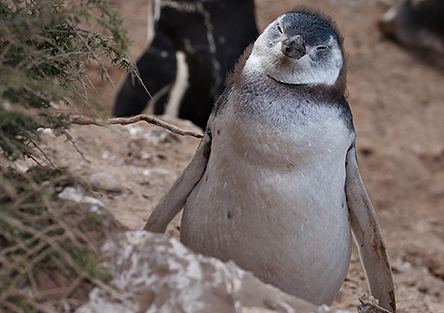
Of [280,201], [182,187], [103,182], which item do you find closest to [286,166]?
[280,201]

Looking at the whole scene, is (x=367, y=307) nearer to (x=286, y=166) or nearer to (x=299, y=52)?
(x=286, y=166)

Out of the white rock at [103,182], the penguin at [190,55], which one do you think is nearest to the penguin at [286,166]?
the white rock at [103,182]

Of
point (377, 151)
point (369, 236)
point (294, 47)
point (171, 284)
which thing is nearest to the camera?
point (171, 284)

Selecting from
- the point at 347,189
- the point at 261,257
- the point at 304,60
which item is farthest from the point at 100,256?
the point at 347,189

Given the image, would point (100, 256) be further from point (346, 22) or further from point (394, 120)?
point (346, 22)

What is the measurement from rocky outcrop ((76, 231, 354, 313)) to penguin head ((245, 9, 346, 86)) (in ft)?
2.21

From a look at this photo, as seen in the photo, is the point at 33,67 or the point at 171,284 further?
the point at 33,67

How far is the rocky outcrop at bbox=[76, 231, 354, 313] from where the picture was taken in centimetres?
100

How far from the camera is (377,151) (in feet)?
14.7

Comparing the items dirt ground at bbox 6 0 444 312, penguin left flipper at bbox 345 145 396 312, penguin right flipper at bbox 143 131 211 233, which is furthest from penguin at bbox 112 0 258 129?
penguin left flipper at bbox 345 145 396 312

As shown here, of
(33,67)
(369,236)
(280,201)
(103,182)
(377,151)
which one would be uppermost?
(33,67)

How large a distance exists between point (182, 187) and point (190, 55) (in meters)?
2.13

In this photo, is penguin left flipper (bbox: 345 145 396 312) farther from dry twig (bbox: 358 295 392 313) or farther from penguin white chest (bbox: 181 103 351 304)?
dry twig (bbox: 358 295 392 313)

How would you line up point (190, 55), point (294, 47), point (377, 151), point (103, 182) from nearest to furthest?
point (294, 47), point (103, 182), point (190, 55), point (377, 151)
